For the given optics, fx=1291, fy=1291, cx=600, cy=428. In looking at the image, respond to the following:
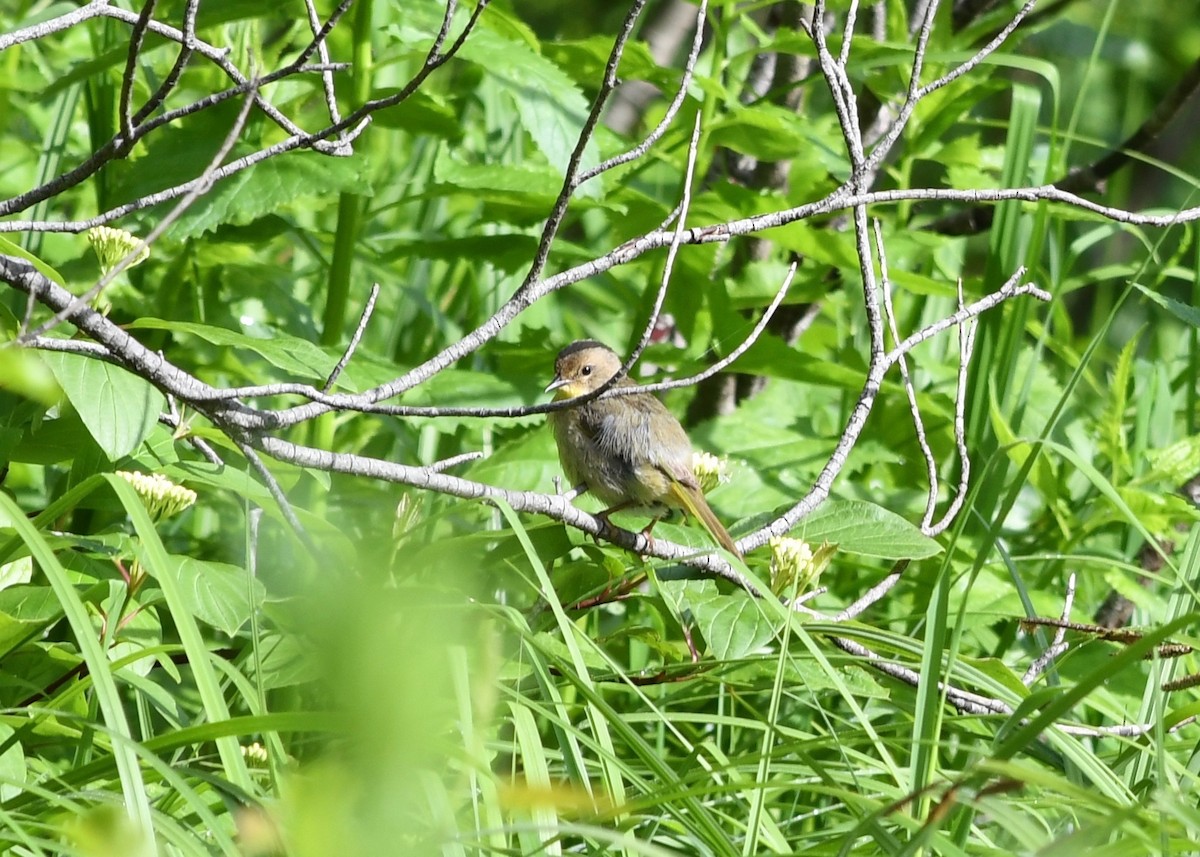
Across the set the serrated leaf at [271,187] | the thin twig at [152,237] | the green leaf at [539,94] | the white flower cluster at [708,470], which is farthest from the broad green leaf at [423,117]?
the thin twig at [152,237]

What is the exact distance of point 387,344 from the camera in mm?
4145

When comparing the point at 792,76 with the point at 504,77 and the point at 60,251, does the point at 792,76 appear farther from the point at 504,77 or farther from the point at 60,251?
the point at 60,251

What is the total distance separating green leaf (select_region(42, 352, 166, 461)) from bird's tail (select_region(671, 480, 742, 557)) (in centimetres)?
121

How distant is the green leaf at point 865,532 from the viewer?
2273 millimetres

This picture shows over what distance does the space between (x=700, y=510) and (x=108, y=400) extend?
1.53 m

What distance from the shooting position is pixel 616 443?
142 inches

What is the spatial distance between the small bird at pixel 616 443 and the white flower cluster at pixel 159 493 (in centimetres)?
131

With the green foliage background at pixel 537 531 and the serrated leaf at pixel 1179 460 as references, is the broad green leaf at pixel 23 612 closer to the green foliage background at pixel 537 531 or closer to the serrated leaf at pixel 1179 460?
the green foliage background at pixel 537 531

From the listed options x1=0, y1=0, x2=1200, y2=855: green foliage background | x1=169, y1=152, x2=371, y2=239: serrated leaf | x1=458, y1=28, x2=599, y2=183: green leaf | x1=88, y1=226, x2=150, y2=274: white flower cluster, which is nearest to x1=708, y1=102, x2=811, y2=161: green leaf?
x1=0, y1=0, x2=1200, y2=855: green foliage background

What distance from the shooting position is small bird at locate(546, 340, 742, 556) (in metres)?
3.48

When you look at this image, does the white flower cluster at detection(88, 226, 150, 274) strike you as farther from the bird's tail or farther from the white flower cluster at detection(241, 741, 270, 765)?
the bird's tail

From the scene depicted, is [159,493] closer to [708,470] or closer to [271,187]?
[271,187]

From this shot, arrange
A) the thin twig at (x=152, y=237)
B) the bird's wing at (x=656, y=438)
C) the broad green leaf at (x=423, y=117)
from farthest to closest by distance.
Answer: the bird's wing at (x=656, y=438), the broad green leaf at (x=423, y=117), the thin twig at (x=152, y=237)

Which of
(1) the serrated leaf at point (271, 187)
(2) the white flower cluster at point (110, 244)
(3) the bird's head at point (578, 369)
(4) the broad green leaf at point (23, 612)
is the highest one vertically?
(1) the serrated leaf at point (271, 187)
